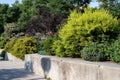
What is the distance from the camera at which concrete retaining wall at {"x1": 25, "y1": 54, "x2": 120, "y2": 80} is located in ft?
27.8

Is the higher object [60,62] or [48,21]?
[48,21]

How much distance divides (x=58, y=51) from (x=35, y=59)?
87.4 inches

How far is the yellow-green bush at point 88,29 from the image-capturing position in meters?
11.3

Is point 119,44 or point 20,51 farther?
point 20,51

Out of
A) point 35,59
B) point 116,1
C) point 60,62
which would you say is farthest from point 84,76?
point 116,1

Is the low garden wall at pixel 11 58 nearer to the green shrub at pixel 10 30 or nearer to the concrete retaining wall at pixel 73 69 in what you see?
the concrete retaining wall at pixel 73 69

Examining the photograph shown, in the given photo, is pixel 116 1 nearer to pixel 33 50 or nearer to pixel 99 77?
pixel 33 50

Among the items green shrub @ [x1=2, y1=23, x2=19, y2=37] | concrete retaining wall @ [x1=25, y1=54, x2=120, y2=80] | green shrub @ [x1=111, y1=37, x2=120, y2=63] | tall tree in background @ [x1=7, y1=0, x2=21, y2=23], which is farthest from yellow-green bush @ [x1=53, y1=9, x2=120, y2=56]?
tall tree in background @ [x1=7, y1=0, x2=21, y2=23]

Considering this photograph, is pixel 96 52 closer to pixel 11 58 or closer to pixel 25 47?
pixel 25 47

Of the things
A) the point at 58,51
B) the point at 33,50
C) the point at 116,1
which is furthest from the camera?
the point at 33,50

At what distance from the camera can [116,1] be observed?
18562 mm

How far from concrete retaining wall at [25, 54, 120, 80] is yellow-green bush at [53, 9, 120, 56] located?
0.65 meters

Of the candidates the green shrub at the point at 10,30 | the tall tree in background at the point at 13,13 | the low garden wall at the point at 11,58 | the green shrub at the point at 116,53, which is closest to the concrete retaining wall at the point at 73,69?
the green shrub at the point at 116,53

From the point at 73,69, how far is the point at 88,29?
1.74m
